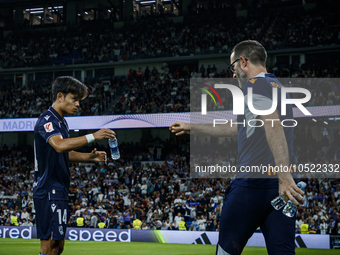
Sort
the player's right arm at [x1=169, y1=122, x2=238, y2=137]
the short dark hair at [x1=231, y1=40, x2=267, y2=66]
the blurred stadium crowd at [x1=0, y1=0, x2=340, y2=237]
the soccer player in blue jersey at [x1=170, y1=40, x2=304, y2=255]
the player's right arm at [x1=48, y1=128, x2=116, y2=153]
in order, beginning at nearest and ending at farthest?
1. the soccer player in blue jersey at [x1=170, y1=40, x2=304, y2=255]
2. the short dark hair at [x1=231, y1=40, x2=267, y2=66]
3. the player's right arm at [x1=169, y1=122, x2=238, y2=137]
4. the player's right arm at [x1=48, y1=128, x2=116, y2=153]
5. the blurred stadium crowd at [x1=0, y1=0, x2=340, y2=237]

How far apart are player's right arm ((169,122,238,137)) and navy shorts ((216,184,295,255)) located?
603 millimetres

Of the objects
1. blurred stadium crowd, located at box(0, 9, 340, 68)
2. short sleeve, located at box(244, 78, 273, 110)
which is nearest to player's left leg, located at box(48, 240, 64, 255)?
short sleeve, located at box(244, 78, 273, 110)

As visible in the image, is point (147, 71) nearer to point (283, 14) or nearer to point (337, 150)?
point (283, 14)

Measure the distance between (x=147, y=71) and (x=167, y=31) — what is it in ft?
15.1

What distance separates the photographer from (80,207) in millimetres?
20500

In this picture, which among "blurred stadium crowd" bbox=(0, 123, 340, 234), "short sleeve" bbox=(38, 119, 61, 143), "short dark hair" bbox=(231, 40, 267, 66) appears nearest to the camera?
"short dark hair" bbox=(231, 40, 267, 66)

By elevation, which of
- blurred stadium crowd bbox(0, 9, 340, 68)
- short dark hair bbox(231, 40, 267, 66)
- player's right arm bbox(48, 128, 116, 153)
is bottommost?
player's right arm bbox(48, 128, 116, 153)

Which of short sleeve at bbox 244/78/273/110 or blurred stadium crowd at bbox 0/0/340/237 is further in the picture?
blurred stadium crowd at bbox 0/0/340/237

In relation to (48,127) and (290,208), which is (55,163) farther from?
(290,208)

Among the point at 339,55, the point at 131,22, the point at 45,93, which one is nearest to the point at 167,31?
the point at 131,22

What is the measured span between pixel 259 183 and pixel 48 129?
85.6 inches

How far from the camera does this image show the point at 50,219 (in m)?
4.02

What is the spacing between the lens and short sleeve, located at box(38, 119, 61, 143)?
4.05 meters

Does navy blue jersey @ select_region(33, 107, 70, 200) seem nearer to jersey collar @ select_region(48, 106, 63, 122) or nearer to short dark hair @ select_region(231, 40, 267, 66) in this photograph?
jersey collar @ select_region(48, 106, 63, 122)
